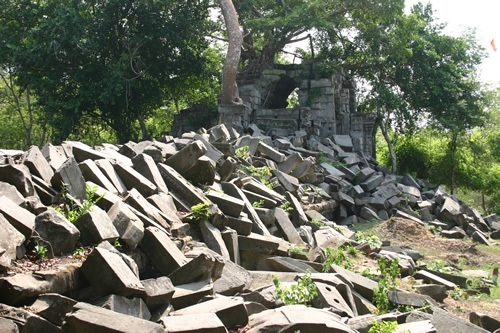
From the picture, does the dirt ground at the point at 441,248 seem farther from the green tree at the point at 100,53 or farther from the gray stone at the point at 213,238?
the green tree at the point at 100,53

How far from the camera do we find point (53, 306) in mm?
3223

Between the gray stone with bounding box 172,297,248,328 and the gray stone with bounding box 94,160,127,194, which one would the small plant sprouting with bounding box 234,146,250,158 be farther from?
the gray stone with bounding box 172,297,248,328

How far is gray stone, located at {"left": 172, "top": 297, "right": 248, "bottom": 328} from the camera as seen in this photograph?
3584mm

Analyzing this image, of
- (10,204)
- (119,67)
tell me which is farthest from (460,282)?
(119,67)

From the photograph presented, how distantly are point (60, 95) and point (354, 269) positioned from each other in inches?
551

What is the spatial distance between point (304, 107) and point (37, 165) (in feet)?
41.0

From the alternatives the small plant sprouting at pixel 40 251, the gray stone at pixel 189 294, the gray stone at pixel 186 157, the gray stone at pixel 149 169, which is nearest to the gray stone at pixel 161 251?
the gray stone at pixel 189 294

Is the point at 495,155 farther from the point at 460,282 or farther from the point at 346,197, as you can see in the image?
the point at 460,282

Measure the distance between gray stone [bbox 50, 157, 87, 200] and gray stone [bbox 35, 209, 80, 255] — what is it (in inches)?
39.2

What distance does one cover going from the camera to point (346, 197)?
40.2 ft

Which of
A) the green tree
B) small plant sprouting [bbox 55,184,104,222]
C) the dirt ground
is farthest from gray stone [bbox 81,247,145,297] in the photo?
the green tree

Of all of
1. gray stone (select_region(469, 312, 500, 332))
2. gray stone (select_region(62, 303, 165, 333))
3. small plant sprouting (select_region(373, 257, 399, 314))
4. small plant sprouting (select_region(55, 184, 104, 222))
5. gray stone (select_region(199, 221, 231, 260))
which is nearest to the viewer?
gray stone (select_region(62, 303, 165, 333))

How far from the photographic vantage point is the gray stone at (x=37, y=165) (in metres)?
5.00

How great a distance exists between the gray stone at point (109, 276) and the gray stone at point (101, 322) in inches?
12.0
